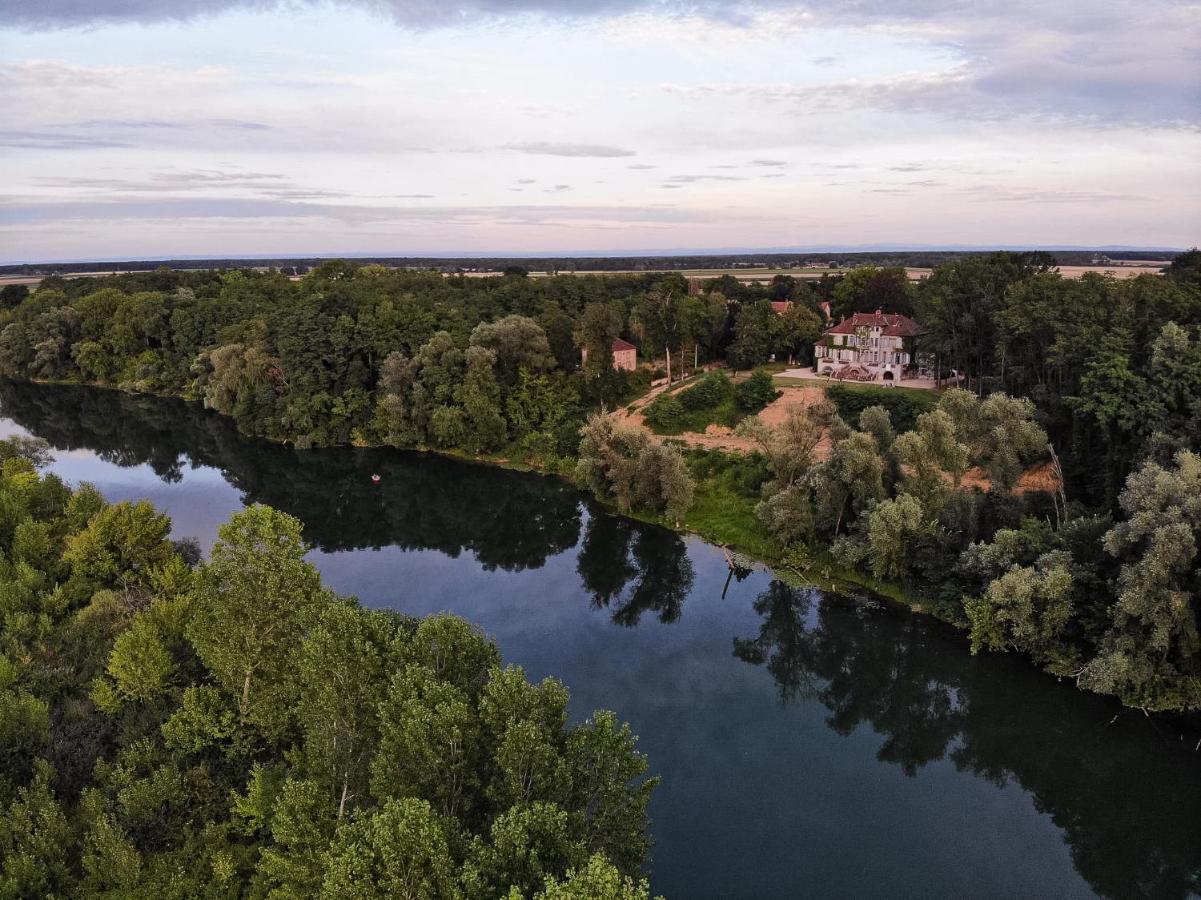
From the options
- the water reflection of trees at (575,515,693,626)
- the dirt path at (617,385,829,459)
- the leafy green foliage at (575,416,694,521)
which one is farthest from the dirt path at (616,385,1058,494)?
the water reflection of trees at (575,515,693,626)

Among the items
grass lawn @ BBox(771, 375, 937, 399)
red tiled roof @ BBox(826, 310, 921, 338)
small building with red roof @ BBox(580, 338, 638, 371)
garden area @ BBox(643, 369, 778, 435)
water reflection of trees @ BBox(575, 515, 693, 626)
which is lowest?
water reflection of trees @ BBox(575, 515, 693, 626)

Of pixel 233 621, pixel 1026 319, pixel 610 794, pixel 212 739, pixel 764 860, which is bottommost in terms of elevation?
pixel 764 860

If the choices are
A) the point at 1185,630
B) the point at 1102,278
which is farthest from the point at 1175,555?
the point at 1102,278

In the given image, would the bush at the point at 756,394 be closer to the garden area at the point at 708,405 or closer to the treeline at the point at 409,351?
the garden area at the point at 708,405

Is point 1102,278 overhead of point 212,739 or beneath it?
overhead

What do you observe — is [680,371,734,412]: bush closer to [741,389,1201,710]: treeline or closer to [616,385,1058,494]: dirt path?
[616,385,1058,494]: dirt path

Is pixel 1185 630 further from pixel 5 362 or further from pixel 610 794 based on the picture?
pixel 5 362
